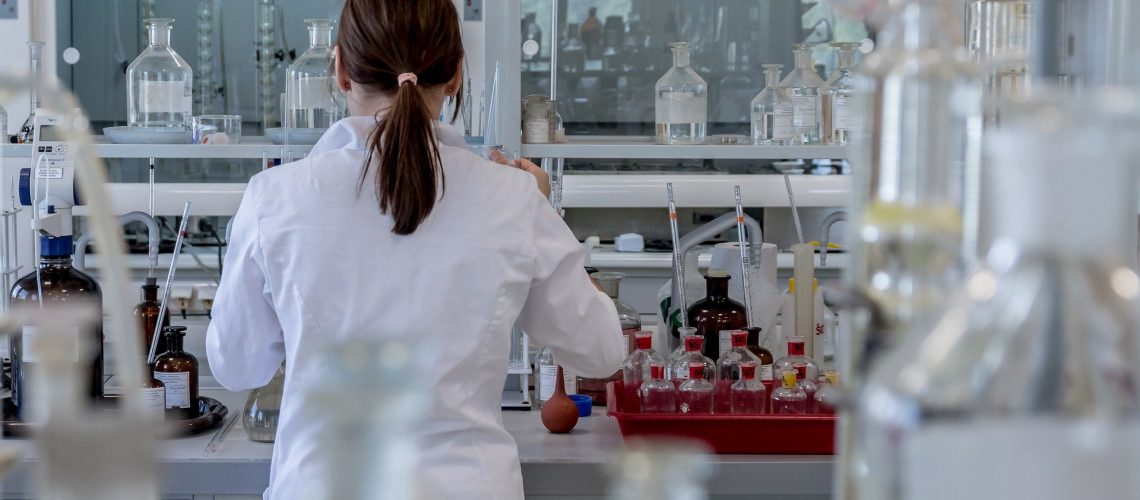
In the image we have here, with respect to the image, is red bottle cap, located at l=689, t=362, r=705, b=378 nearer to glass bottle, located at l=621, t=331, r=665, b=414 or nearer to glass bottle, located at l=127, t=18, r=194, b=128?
glass bottle, located at l=621, t=331, r=665, b=414

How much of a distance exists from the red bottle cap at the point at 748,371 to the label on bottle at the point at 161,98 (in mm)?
1261

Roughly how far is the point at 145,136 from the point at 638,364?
107cm

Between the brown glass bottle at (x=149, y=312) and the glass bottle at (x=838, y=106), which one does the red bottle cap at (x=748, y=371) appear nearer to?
the glass bottle at (x=838, y=106)

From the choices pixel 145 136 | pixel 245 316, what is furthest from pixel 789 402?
pixel 145 136

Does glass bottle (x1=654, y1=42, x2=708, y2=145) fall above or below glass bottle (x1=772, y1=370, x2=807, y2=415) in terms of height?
above

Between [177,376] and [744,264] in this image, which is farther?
[744,264]

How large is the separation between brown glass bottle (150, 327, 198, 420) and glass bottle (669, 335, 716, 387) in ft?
2.84

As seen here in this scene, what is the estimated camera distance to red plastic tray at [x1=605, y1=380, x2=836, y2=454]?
6.85 feet

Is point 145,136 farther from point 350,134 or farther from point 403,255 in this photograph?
point 403,255

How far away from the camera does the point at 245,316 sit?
1734 mm

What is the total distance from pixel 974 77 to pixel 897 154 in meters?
0.03

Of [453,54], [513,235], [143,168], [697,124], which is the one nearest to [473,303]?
[513,235]

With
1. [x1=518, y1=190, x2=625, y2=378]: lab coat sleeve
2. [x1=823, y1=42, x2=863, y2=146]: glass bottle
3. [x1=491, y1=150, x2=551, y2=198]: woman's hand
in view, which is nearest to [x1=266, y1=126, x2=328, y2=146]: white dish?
[x1=491, y1=150, x2=551, y2=198]: woman's hand

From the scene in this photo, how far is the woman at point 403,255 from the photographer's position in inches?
63.2
